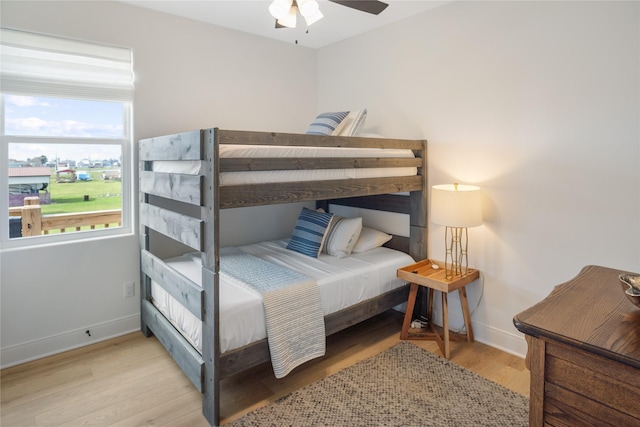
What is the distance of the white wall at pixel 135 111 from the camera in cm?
245

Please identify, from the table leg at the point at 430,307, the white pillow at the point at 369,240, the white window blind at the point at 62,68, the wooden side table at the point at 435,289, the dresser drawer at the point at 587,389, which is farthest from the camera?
the white pillow at the point at 369,240

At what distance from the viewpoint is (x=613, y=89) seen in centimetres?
207

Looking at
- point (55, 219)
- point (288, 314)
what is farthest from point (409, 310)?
point (55, 219)

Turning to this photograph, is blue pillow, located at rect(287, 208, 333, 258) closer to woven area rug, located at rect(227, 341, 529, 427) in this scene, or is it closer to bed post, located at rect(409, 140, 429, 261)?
bed post, located at rect(409, 140, 429, 261)

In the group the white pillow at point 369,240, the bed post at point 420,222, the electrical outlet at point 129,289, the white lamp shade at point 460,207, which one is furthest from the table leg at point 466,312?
the electrical outlet at point 129,289

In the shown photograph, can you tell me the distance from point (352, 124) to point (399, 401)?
1.97 meters

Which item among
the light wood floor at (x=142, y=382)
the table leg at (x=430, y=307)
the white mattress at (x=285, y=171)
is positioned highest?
the white mattress at (x=285, y=171)

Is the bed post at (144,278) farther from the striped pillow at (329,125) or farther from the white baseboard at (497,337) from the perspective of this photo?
the white baseboard at (497,337)

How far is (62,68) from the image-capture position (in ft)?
8.21

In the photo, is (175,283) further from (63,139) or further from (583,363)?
(583,363)

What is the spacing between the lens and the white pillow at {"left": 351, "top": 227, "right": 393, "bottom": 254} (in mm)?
3133

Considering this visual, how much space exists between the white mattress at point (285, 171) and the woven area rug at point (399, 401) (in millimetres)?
1231

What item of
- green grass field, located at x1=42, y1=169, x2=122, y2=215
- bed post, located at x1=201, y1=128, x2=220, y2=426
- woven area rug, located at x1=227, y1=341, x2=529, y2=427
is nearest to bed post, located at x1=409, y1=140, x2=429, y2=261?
woven area rug, located at x1=227, y1=341, x2=529, y2=427

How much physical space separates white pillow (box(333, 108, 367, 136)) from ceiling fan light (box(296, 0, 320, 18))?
113 cm
